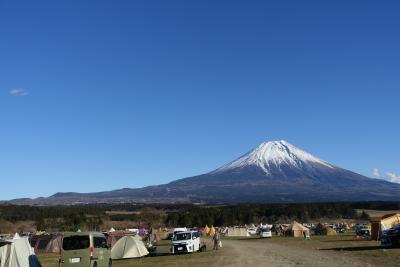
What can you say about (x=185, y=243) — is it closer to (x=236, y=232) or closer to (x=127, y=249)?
(x=127, y=249)

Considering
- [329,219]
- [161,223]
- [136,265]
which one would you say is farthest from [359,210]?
[136,265]

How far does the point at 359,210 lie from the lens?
15212cm

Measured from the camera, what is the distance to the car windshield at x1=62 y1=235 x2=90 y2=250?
22453 millimetres

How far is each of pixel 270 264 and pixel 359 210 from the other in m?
133

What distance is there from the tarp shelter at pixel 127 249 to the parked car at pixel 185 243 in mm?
2154

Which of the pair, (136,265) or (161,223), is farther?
(161,223)

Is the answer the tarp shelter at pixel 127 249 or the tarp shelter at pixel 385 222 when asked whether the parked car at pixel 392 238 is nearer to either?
the tarp shelter at pixel 385 222

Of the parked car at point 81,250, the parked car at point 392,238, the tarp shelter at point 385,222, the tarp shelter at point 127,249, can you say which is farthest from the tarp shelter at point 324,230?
the parked car at point 81,250

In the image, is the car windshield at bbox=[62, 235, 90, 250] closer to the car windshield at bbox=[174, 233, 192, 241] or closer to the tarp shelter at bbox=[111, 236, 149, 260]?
the tarp shelter at bbox=[111, 236, 149, 260]

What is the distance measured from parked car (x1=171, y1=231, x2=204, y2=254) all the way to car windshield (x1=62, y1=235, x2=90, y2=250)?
15896mm

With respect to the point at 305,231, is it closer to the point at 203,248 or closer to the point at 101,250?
the point at 203,248

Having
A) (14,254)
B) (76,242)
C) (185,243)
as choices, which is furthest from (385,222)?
(14,254)

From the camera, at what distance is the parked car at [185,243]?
125 feet

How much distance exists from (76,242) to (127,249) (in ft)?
50.7
